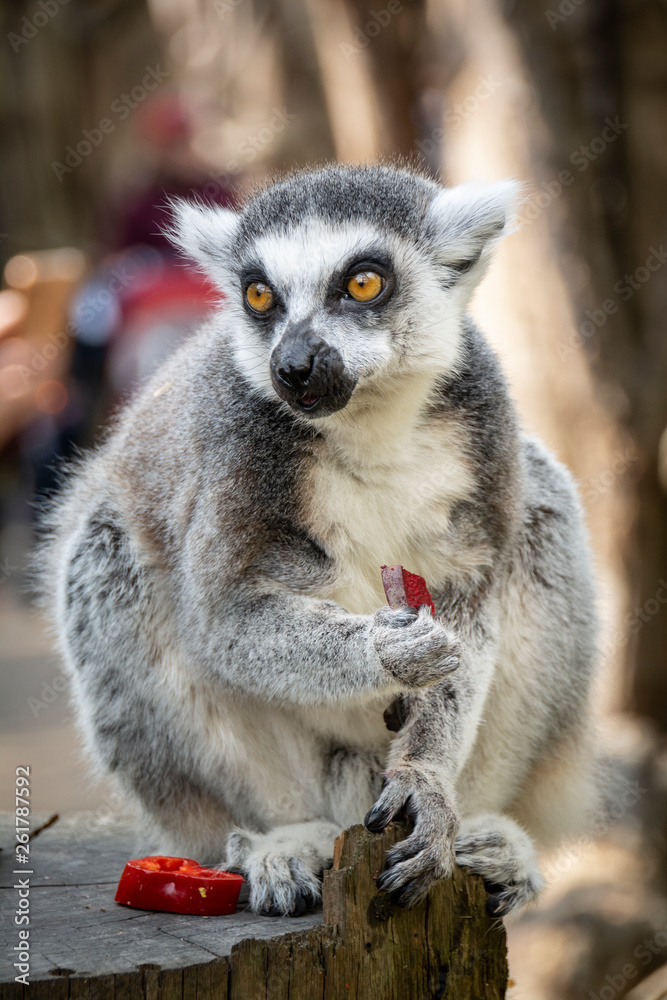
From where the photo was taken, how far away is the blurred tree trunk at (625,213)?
726 centimetres

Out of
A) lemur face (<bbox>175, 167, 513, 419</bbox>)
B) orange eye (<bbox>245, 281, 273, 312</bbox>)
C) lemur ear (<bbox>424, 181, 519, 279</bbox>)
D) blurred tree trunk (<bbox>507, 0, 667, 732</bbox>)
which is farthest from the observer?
blurred tree trunk (<bbox>507, 0, 667, 732</bbox>)

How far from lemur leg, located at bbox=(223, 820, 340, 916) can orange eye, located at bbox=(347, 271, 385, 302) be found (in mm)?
1903

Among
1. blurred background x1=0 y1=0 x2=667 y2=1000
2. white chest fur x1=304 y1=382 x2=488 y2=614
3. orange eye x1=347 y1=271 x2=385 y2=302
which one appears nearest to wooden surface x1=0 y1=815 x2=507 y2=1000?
white chest fur x1=304 y1=382 x2=488 y2=614

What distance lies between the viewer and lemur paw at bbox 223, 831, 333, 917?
10.6ft

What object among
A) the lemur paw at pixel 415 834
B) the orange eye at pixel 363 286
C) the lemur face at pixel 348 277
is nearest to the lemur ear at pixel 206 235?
the lemur face at pixel 348 277

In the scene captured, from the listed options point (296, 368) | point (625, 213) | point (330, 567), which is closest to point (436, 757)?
point (330, 567)

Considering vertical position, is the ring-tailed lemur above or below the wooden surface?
above

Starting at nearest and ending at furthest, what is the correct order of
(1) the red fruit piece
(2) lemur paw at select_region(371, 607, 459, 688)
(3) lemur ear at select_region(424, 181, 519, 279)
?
(2) lemur paw at select_region(371, 607, 459, 688)
(1) the red fruit piece
(3) lemur ear at select_region(424, 181, 519, 279)

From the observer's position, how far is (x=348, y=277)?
11.5 feet

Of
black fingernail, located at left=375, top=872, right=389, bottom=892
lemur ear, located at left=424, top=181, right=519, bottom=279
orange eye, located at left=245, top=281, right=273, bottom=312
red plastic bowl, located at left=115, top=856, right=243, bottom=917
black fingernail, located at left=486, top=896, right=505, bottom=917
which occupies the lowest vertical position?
red plastic bowl, located at left=115, top=856, right=243, bottom=917

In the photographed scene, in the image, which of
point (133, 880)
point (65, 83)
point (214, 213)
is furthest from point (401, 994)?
point (65, 83)

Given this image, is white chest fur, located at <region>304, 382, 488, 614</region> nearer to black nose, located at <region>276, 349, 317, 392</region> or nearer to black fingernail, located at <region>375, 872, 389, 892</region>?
black nose, located at <region>276, 349, 317, 392</region>

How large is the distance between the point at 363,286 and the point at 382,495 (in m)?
0.72

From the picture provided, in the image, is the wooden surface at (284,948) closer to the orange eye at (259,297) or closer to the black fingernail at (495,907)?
the black fingernail at (495,907)
